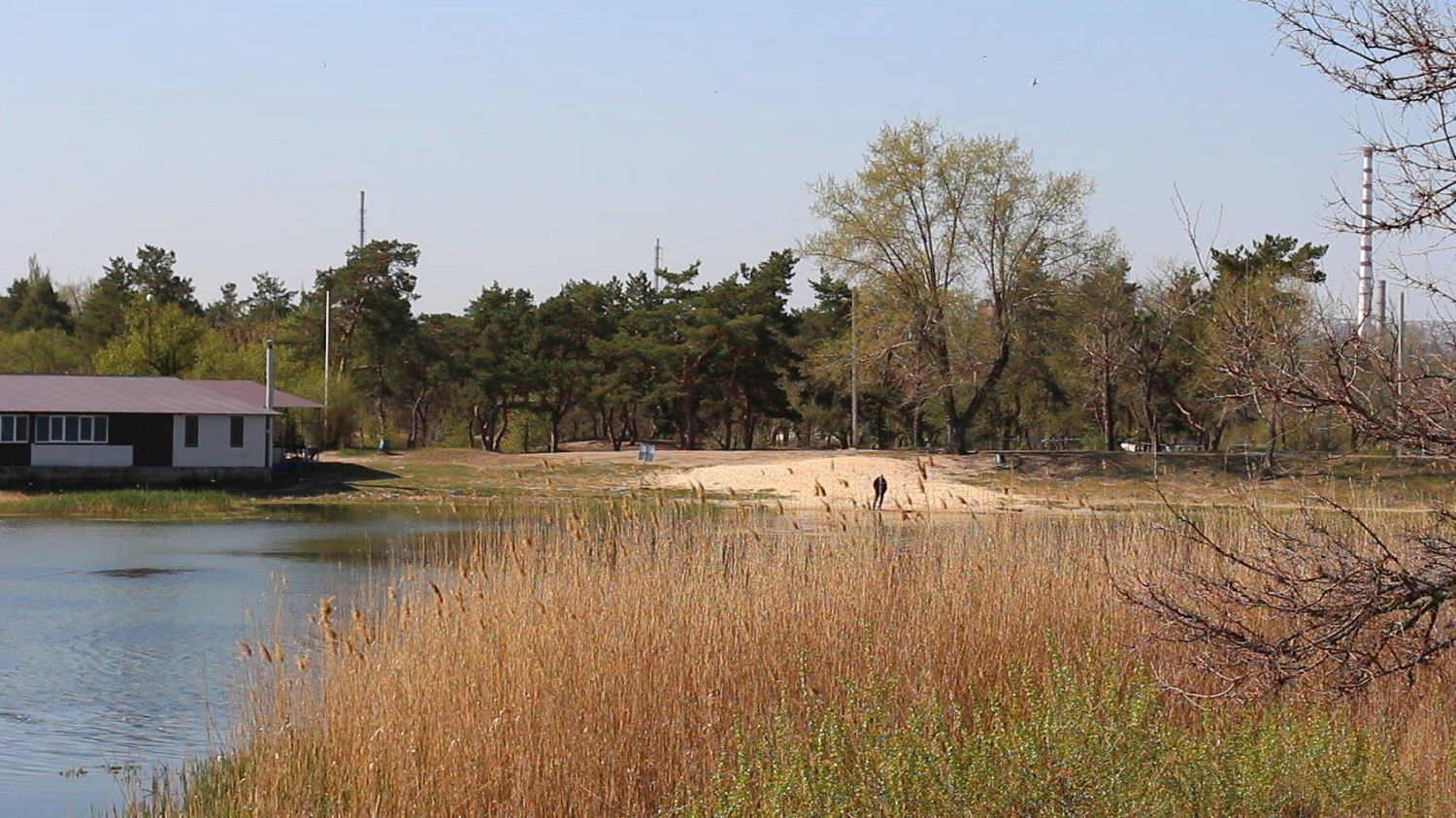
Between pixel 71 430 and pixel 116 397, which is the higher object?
pixel 116 397

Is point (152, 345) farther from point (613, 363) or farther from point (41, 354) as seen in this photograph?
point (613, 363)

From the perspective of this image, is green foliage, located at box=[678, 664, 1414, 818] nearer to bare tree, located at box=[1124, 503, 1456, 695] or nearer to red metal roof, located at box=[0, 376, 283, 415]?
bare tree, located at box=[1124, 503, 1456, 695]

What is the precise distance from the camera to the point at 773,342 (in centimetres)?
5953

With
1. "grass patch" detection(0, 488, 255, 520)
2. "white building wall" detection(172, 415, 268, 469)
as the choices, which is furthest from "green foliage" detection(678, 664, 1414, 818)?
"white building wall" detection(172, 415, 268, 469)

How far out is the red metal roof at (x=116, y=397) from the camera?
44.4 meters

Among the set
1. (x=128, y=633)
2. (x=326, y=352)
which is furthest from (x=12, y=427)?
(x=128, y=633)

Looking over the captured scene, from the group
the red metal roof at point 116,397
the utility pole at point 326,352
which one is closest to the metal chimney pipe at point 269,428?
the red metal roof at point 116,397

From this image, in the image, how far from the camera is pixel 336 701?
376 inches

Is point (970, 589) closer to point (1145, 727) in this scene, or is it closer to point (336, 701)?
point (1145, 727)

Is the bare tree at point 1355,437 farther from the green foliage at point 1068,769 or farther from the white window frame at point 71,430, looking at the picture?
the white window frame at point 71,430

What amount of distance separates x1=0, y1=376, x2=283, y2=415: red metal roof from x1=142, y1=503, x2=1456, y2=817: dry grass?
115 ft

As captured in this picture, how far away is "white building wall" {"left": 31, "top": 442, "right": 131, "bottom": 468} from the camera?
143 ft

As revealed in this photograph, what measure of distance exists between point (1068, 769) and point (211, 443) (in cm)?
4213

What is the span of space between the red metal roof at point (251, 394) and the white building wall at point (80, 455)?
4583mm
